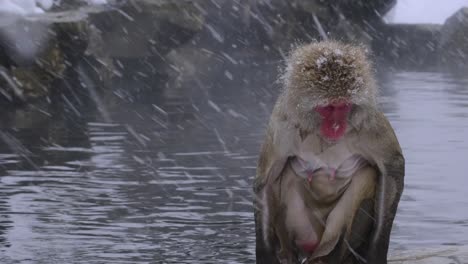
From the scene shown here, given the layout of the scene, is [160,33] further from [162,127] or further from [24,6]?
[162,127]

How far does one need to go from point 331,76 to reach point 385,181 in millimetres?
361

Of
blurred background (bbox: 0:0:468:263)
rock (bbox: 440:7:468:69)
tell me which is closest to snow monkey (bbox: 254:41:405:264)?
blurred background (bbox: 0:0:468:263)

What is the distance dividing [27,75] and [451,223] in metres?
7.43

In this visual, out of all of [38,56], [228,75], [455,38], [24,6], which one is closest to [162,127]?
[38,56]

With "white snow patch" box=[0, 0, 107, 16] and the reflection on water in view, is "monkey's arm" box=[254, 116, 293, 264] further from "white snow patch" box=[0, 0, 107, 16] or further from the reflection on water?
"white snow patch" box=[0, 0, 107, 16]

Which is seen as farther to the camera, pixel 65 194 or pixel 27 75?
pixel 27 75

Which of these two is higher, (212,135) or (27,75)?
(27,75)

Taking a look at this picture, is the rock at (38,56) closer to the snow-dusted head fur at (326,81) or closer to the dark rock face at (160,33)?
the dark rock face at (160,33)

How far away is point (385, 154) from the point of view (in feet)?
A: 10.1

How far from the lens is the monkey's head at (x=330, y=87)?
117 inches

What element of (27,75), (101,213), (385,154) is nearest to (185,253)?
(101,213)

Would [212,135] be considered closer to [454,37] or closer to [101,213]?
[101,213]

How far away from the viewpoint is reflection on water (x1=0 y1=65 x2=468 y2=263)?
505 cm

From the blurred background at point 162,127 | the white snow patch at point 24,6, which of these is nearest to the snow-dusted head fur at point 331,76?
the blurred background at point 162,127
